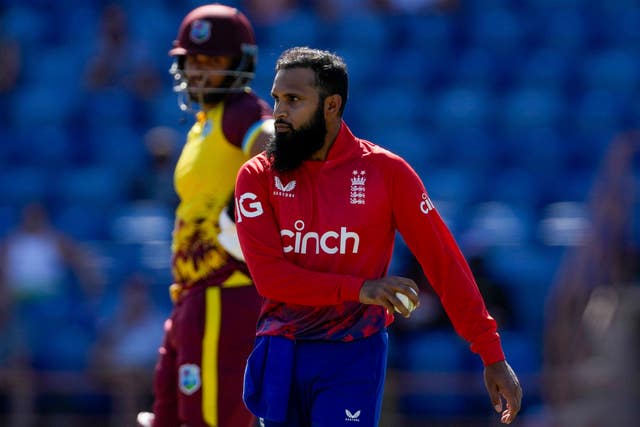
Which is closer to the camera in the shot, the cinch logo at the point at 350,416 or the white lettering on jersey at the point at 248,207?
the cinch logo at the point at 350,416

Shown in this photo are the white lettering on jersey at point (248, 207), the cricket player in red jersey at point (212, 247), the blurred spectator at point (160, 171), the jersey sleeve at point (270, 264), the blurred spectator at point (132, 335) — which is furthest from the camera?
the blurred spectator at point (160, 171)

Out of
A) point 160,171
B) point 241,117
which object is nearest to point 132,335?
point 160,171

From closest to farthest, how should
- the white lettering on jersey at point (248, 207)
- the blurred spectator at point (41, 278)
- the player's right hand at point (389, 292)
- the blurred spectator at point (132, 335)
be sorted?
the player's right hand at point (389, 292), the white lettering on jersey at point (248, 207), the blurred spectator at point (132, 335), the blurred spectator at point (41, 278)

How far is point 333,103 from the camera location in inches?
174

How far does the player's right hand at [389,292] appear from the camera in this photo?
3.97m

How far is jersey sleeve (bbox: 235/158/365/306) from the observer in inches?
165

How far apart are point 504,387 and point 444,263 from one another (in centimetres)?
46

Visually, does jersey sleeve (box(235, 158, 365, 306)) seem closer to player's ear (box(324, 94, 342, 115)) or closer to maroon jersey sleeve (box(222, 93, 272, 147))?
player's ear (box(324, 94, 342, 115))

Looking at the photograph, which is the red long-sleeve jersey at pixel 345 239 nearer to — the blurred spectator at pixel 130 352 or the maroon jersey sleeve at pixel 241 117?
the maroon jersey sleeve at pixel 241 117

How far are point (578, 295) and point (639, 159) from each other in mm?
1879

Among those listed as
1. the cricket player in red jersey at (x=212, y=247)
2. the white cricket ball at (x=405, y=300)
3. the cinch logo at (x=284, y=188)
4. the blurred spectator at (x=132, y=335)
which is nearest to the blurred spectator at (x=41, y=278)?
the blurred spectator at (x=132, y=335)

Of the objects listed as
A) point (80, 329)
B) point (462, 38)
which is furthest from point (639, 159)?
point (80, 329)

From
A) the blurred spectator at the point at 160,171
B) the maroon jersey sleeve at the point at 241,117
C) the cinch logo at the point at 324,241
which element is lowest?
the blurred spectator at the point at 160,171

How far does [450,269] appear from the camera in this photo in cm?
434
